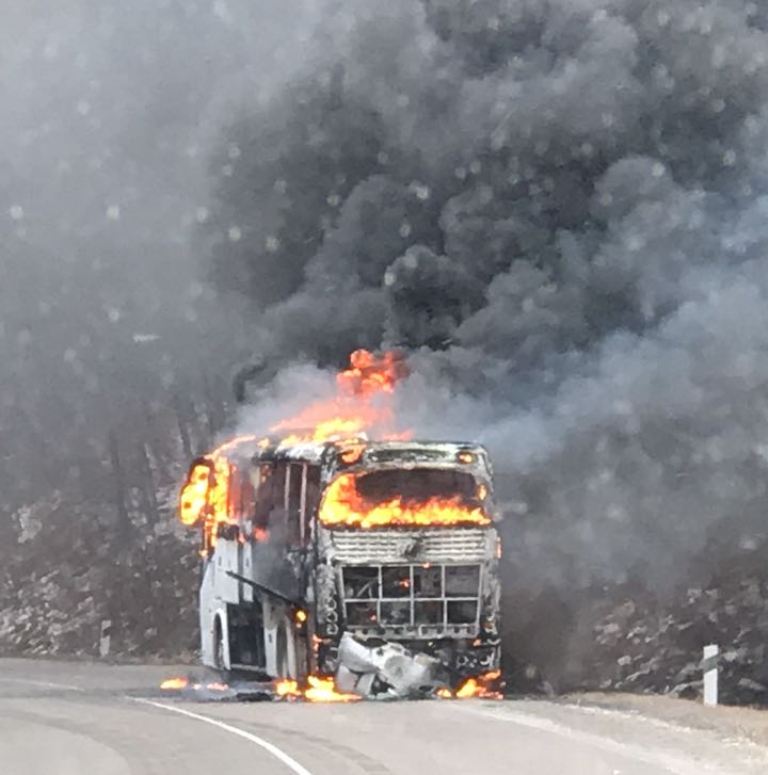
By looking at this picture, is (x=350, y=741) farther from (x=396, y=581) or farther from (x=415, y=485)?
(x=415, y=485)

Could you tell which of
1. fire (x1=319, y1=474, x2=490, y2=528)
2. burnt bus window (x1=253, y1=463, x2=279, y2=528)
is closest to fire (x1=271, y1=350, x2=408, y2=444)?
burnt bus window (x1=253, y1=463, x2=279, y2=528)

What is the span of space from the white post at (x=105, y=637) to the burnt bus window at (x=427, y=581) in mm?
16357

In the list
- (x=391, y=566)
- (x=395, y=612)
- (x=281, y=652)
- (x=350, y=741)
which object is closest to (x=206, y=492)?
(x=281, y=652)

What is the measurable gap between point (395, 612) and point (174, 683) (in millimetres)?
6413

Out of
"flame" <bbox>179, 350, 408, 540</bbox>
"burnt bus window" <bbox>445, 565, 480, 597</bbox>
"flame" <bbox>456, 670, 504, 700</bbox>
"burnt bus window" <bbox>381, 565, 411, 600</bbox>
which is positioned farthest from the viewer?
"flame" <bbox>179, 350, 408, 540</bbox>

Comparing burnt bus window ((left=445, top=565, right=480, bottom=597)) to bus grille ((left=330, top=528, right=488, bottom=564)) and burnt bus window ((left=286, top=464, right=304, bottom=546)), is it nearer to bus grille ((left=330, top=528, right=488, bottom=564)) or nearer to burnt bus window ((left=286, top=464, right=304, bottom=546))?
bus grille ((left=330, top=528, right=488, bottom=564))

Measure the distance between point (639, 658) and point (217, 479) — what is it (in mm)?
9009

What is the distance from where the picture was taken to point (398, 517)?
17703 millimetres

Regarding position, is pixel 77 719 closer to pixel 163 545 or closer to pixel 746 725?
pixel 746 725

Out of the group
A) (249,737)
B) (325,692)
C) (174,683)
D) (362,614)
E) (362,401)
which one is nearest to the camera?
(249,737)

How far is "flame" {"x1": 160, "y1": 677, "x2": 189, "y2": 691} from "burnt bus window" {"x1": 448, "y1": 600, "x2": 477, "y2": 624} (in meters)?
5.38

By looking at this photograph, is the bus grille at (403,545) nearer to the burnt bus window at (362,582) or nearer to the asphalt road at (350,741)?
the burnt bus window at (362,582)

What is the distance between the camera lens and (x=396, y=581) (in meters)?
17.7

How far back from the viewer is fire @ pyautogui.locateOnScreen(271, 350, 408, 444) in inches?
932
